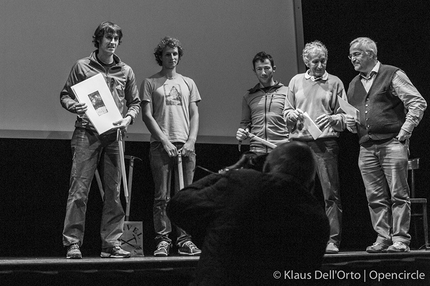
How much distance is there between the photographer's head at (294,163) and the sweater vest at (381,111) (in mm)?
2347

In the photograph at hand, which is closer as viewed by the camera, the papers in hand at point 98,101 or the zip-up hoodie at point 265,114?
the papers in hand at point 98,101

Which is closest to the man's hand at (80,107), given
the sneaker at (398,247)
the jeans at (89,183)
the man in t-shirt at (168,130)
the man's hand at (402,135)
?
the jeans at (89,183)

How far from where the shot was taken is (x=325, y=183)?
13.9 ft

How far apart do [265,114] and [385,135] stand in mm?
909

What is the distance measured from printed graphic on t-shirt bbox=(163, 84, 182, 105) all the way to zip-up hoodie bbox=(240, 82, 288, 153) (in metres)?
0.58

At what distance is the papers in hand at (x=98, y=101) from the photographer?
373 centimetres

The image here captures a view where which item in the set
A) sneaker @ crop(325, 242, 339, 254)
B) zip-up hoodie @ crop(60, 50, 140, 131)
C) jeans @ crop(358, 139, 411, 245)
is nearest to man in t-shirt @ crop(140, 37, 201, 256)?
zip-up hoodie @ crop(60, 50, 140, 131)

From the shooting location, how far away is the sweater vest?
425 cm

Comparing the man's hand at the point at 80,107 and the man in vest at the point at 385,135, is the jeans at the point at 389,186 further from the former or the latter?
the man's hand at the point at 80,107

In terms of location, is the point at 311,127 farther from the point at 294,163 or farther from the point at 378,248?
the point at 294,163

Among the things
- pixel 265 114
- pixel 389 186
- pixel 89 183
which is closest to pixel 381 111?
pixel 389 186

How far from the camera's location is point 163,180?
13.4 feet

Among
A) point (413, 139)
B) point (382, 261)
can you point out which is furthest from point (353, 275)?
point (413, 139)

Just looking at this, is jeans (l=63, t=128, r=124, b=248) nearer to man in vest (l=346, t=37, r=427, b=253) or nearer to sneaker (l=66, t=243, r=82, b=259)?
sneaker (l=66, t=243, r=82, b=259)
